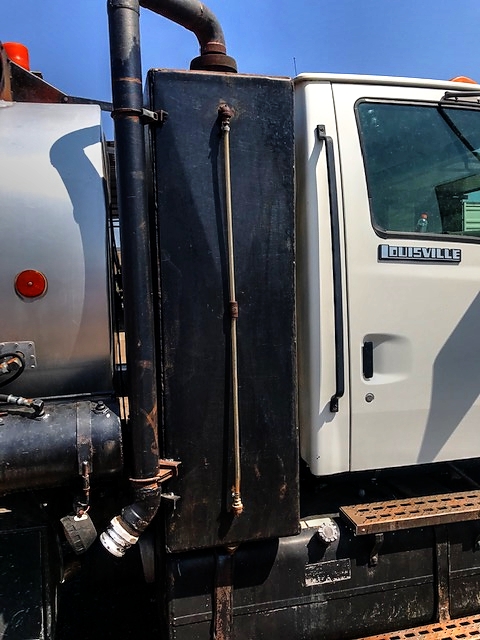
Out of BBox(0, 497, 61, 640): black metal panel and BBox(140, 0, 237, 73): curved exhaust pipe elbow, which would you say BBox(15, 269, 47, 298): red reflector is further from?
BBox(140, 0, 237, 73): curved exhaust pipe elbow

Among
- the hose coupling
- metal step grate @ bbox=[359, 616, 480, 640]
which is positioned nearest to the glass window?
the hose coupling

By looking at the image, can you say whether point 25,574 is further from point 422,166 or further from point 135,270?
point 422,166

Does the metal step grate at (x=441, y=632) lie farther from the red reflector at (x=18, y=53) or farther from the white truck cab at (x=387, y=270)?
the red reflector at (x=18, y=53)

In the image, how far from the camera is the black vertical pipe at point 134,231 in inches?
64.2

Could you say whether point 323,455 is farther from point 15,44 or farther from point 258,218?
point 15,44

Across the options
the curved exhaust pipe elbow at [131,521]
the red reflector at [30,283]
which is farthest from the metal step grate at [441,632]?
the red reflector at [30,283]

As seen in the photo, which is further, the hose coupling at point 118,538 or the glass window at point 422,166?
the glass window at point 422,166

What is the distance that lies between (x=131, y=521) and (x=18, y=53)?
6.03 ft

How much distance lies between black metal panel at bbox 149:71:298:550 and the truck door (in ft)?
1.03

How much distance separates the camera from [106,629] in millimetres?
2705

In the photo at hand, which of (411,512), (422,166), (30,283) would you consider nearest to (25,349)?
(30,283)

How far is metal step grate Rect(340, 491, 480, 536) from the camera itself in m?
Result: 1.98

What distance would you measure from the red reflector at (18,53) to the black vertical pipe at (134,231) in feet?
2.15

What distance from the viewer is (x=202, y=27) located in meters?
1.88
